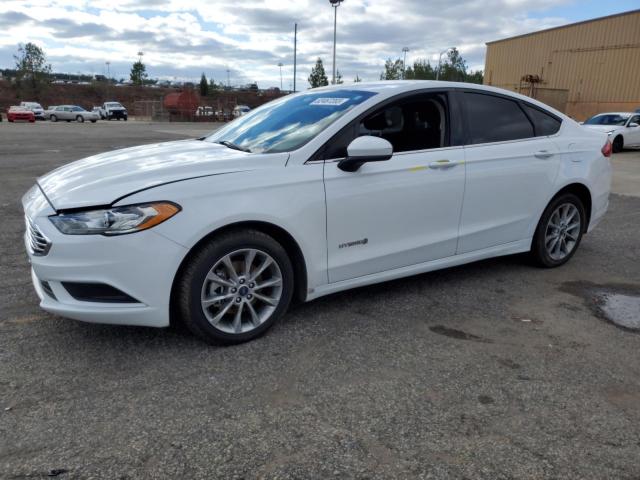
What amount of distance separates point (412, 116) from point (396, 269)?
1.16m

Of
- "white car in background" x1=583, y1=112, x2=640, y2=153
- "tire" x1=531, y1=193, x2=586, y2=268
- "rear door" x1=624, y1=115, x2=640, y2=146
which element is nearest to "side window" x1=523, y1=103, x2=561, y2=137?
"tire" x1=531, y1=193, x2=586, y2=268

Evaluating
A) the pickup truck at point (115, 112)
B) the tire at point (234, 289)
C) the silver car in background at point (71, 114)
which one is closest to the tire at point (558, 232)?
the tire at point (234, 289)

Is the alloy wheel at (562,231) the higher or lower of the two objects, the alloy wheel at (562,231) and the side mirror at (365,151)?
the lower

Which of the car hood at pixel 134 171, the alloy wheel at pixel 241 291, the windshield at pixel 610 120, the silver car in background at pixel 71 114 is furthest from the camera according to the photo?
the silver car in background at pixel 71 114

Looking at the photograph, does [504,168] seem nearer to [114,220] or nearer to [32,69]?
[114,220]

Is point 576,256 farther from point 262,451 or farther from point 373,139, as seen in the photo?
point 262,451

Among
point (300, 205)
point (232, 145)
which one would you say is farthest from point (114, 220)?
point (232, 145)

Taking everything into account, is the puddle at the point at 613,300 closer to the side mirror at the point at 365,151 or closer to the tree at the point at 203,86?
the side mirror at the point at 365,151

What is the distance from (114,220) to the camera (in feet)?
9.48

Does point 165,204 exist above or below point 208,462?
above

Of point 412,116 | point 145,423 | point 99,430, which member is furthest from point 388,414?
point 412,116

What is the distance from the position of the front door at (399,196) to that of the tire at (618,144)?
17.3 metres

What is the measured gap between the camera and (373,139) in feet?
11.2

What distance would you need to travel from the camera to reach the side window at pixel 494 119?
4.27 m
